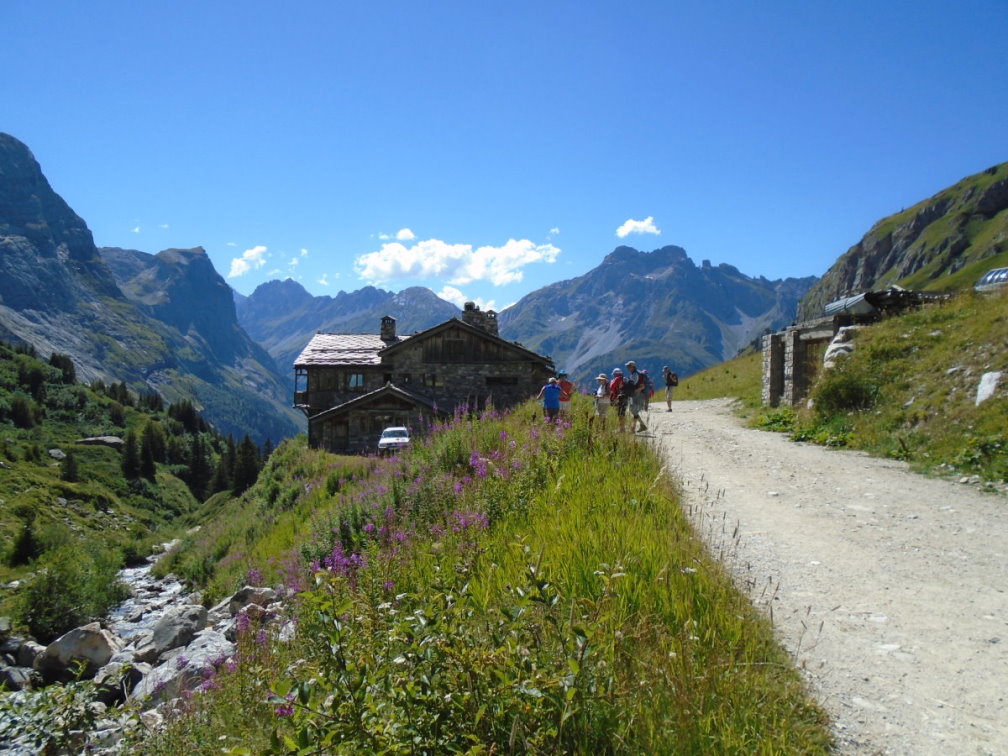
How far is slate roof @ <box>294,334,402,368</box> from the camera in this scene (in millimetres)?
45688

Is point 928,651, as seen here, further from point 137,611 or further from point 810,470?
point 137,611

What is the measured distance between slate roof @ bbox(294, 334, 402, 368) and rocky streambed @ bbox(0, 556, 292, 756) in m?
21.6

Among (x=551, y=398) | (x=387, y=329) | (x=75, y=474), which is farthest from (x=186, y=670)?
(x=75, y=474)

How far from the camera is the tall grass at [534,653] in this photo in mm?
2973

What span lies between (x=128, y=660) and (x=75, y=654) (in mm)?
3792

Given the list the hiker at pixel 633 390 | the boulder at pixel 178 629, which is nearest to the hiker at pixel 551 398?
the hiker at pixel 633 390

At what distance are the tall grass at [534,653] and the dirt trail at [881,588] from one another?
60cm

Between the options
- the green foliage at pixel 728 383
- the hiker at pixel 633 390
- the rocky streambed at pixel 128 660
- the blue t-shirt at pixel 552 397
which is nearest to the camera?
the rocky streambed at pixel 128 660

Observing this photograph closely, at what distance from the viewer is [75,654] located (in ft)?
56.3

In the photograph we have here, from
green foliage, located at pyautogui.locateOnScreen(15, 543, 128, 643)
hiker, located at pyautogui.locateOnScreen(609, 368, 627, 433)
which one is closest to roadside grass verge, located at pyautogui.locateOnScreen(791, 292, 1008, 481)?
hiker, located at pyautogui.locateOnScreen(609, 368, 627, 433)

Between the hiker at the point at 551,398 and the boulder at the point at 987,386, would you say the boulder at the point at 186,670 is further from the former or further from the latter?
the boulder at the point at 987,386

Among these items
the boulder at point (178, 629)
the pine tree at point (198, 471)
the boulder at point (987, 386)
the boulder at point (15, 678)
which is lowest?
the pine tree at point (198, 471)

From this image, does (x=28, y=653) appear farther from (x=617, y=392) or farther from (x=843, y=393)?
(x=843, y=393)

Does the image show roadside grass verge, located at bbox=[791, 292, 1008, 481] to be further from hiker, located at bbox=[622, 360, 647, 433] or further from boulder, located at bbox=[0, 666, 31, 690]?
boulder, located at bbox=[0, 666, 31, 690]
